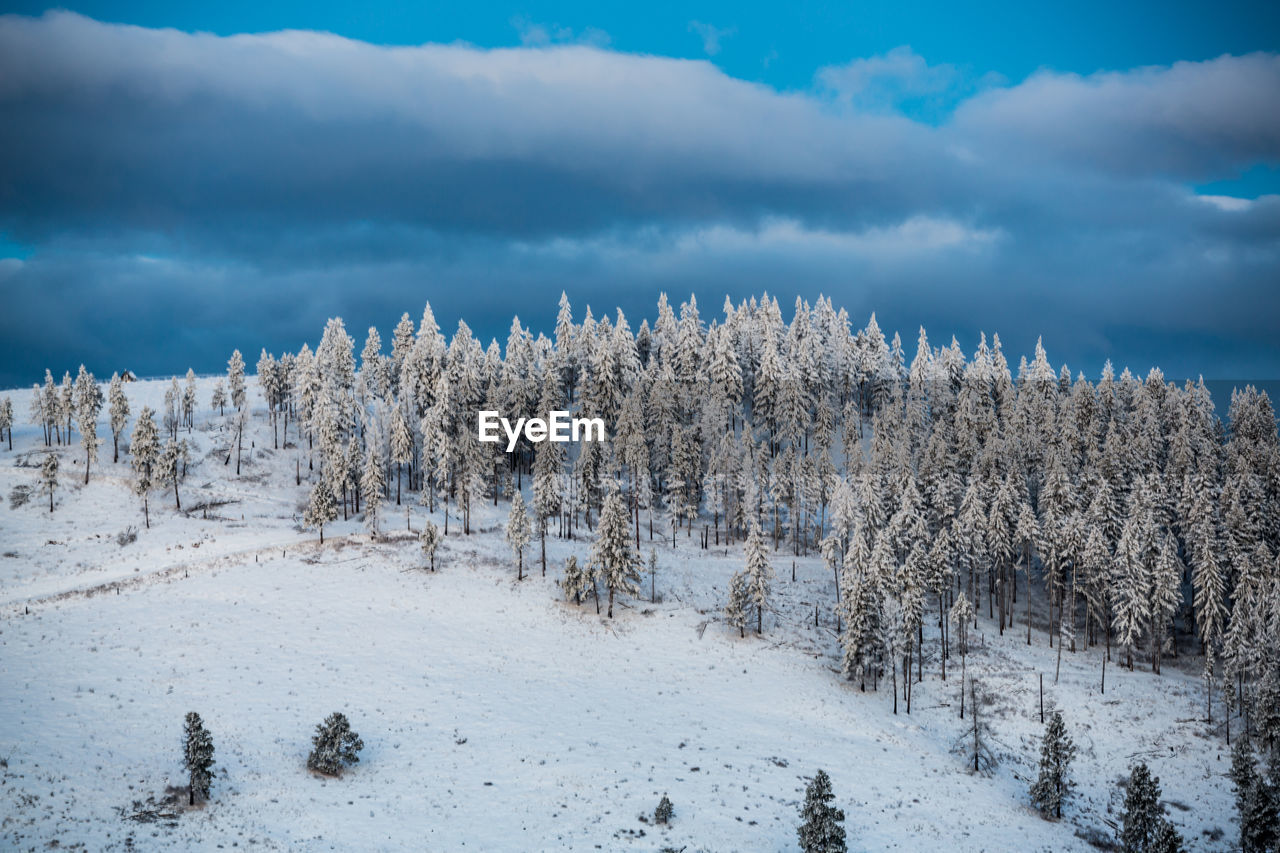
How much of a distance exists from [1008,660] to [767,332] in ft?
224

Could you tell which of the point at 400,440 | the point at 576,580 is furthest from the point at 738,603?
the point at 400,440

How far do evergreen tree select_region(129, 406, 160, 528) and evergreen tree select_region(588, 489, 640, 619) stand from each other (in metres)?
50.6

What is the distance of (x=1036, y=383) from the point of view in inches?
5699

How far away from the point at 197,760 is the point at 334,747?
7610 mm

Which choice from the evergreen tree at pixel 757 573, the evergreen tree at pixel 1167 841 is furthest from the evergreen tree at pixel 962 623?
the evergreen tree at pixel 1167 841

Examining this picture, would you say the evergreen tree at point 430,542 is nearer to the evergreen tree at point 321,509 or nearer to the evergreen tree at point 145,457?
the evergreen tree at point 321,509

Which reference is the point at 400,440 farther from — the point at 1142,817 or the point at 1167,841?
the point at 1167,841

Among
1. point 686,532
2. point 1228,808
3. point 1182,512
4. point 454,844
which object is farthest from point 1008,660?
point 454,844

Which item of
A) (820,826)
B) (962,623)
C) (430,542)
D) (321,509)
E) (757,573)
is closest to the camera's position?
(820,826)

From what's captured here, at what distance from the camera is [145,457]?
9175 cm

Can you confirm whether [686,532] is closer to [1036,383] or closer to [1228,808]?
[1228,808]

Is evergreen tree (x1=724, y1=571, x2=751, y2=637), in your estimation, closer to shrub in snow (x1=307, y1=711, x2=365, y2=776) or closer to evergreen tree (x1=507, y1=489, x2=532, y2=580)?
evergreen tree (x1=507, y1=489, x2=532, y2=580)

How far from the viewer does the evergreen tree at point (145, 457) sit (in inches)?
3553

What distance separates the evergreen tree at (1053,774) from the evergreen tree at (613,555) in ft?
125
